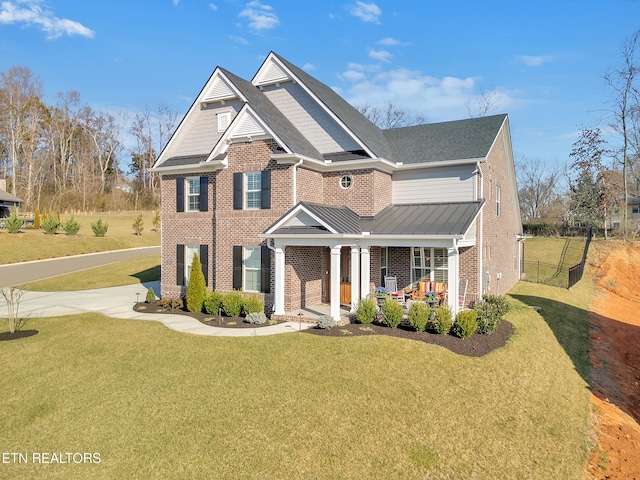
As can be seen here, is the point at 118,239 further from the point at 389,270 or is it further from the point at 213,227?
the point at 389,270

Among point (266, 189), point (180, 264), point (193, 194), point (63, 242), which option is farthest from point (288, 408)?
point (63, 242)

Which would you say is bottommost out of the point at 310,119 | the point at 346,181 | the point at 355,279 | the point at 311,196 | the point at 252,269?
the point at 355,279

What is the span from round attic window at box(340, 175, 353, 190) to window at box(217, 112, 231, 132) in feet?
19.4

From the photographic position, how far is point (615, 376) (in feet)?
42.4

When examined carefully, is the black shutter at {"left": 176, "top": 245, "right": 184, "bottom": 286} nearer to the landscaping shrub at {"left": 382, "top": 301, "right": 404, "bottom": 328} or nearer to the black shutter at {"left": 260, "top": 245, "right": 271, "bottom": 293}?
the black shutter at {"left": 260, "top": 245, "right": 271, "bottom": 293}

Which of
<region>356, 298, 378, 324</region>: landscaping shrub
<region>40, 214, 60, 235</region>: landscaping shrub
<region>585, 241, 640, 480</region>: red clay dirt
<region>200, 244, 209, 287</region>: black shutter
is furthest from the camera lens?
<region>40, 214, 60, 235</region>: landscaping shrub

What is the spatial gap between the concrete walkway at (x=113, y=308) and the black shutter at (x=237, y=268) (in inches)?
94.7

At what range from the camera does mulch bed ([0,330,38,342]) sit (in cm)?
1235

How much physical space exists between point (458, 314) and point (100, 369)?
32.4 ft

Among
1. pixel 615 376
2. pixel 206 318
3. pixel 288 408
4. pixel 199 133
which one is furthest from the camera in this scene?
pixel 199 133

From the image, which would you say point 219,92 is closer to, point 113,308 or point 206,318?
→ point 206,318

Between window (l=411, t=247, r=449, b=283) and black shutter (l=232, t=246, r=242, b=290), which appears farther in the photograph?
black shutter (l=232, t=246, r=242, b=290)

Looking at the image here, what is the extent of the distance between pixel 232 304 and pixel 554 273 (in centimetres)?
2647

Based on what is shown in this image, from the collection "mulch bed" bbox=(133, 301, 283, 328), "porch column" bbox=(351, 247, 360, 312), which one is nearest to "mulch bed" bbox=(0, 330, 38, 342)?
"mulch bed" bbox=(133, 301, 283, 328)
